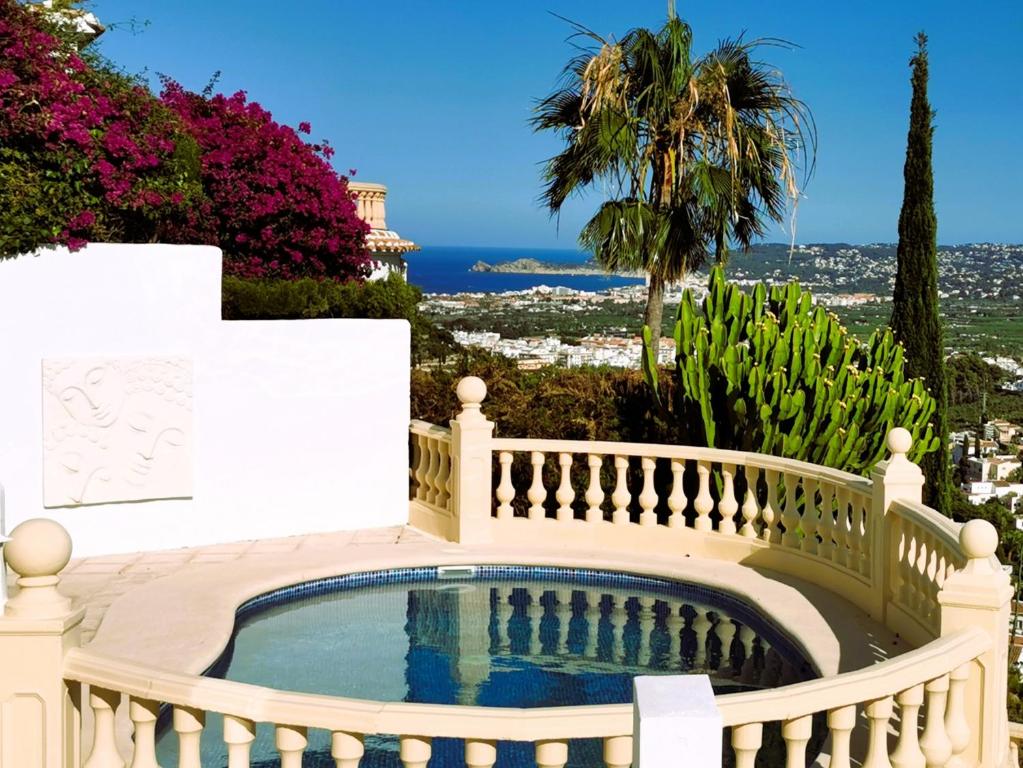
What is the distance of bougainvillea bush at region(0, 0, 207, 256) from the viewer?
28.9 ft

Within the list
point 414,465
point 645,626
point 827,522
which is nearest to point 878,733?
point 645,626

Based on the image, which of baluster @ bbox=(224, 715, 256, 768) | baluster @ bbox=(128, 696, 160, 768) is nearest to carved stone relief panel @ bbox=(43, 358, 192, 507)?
baluster @ bbox=(128, 696, 160, 768)

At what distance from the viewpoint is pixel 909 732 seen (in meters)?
4.18

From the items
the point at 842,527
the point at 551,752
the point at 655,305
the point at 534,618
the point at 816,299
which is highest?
the point at 816,299

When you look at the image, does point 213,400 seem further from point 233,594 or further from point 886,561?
point 886,561

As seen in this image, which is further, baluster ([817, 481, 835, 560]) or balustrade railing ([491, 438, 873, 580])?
baluster ([817, 481, 835, 560])

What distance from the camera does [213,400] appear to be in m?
9.66

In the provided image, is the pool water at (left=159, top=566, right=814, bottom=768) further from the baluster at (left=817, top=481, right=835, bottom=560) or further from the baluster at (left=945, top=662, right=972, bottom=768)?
the baluster at (left=945, top=662, right=972, bottom=768)

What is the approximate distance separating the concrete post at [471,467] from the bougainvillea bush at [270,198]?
3.49 m

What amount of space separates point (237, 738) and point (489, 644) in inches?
152

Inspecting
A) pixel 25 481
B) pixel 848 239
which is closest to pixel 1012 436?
pixel 848 239

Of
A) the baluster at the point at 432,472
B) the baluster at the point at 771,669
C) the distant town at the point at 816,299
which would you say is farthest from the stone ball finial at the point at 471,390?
the distant town at the point at 816,299

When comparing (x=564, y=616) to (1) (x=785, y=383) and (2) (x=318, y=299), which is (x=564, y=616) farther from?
(2) (x=318, y=299)

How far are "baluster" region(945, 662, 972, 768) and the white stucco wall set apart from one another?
22.1ft
